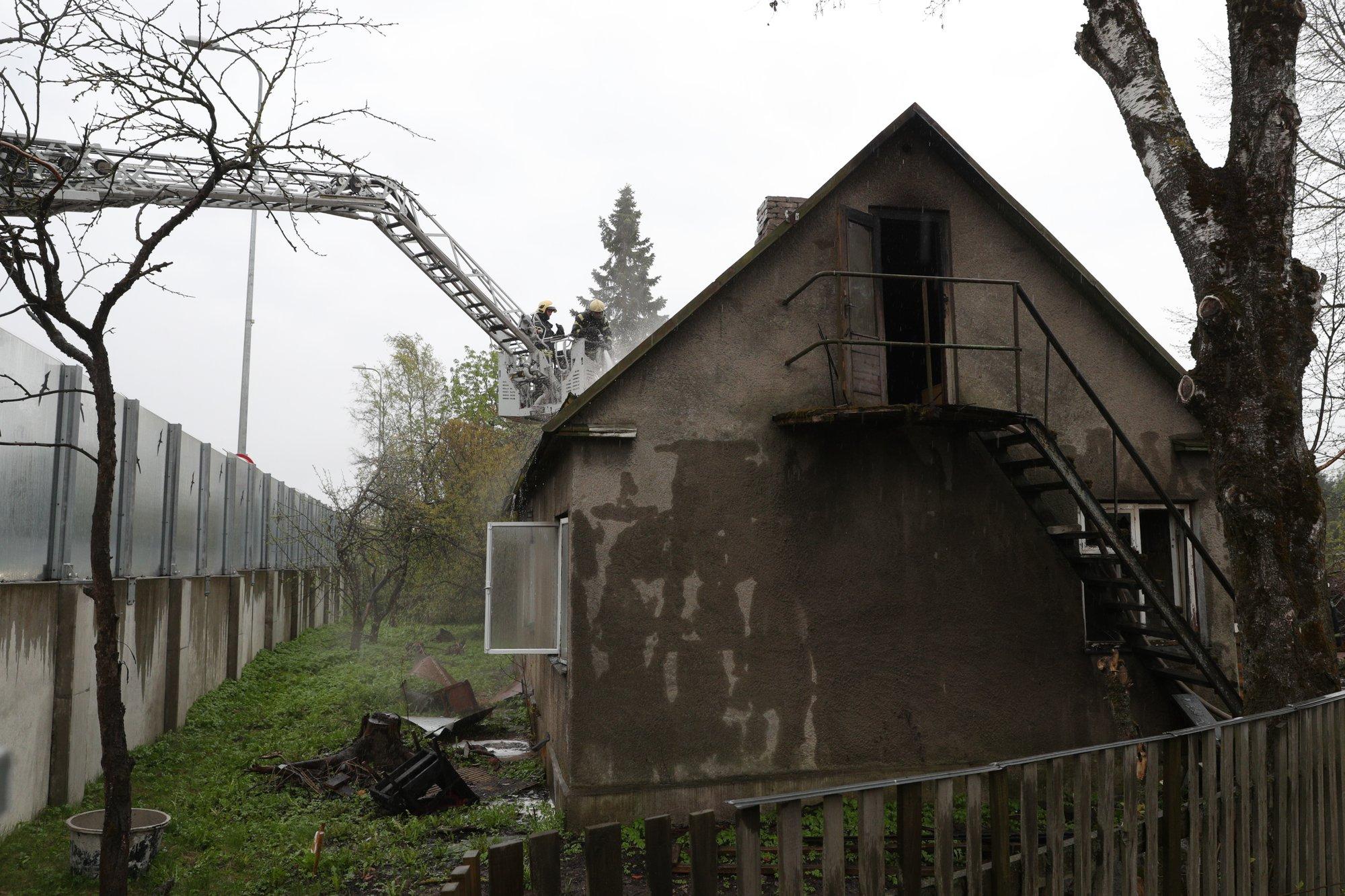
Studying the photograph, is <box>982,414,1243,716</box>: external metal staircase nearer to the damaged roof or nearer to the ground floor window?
the ground floor window

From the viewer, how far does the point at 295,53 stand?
5.53 m

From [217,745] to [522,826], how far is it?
548cm

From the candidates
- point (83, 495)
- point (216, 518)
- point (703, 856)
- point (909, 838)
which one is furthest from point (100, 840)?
point (216, 518)

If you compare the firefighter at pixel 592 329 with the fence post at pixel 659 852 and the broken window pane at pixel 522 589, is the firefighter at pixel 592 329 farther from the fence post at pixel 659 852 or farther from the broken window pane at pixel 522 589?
the fence post at pixel 659 852

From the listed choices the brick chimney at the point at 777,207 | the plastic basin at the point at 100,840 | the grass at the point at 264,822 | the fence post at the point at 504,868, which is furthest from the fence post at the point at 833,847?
the brick chimney at the point at 777,207

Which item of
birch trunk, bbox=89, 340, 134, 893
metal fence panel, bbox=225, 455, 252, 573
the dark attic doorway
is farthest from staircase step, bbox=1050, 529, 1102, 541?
metal fence panel, bbox=225, 455, 252, 573

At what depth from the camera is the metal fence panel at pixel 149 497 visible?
10.8 m

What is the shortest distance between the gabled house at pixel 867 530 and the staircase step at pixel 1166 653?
69 mm

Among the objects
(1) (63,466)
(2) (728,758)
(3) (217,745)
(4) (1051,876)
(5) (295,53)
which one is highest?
(5) (295,53)

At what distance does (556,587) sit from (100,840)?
4.35 m

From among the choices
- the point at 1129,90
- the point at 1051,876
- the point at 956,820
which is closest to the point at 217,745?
the point at 956,820

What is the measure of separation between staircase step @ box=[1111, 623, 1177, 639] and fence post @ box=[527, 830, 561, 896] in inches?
270

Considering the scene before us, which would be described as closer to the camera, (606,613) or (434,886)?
(434,886)

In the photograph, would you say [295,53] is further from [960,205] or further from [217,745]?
[217,745]
